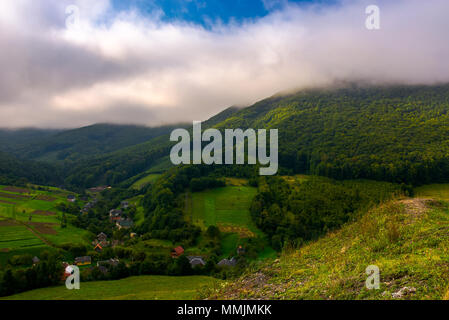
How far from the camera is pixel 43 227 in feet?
181

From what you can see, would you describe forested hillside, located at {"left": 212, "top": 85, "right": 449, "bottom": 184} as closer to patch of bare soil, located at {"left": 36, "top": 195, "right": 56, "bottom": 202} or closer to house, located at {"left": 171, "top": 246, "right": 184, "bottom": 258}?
house, located at {"left": 171, "top": 246, "right": 184, "bottom": 258}

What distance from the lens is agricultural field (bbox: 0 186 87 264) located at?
43475 mm

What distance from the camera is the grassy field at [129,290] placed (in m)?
21.5

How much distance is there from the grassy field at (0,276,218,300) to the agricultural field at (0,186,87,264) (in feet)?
68.4

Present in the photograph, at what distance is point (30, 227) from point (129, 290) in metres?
44.2

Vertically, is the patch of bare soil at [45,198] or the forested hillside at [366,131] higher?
the forested hillside at [366,131]

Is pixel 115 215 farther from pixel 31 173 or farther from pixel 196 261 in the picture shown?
pixel 31 173

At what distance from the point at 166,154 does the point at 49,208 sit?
100 meters

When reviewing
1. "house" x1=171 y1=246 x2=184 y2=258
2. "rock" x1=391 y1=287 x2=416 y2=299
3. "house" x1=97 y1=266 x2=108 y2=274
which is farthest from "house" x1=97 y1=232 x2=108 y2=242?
"rock" x1=391 y1=287 x2=416 y2=299

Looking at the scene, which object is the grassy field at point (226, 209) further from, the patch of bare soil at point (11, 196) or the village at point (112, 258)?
the patch of bare soil at point (11, 196)

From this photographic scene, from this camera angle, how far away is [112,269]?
31.1 meters

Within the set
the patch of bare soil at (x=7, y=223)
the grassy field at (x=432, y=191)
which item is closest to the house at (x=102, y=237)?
the patch of bare soil at (x=7, y=223)

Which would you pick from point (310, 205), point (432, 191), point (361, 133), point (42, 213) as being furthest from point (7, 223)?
point (361, 133)
